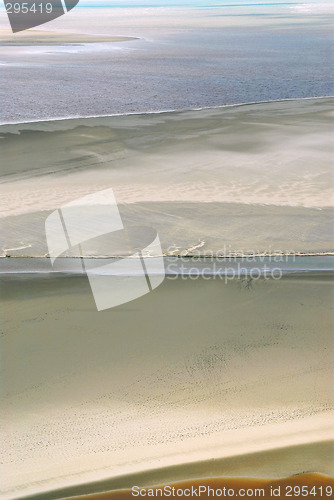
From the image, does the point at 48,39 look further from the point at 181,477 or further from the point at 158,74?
the point at 181,477

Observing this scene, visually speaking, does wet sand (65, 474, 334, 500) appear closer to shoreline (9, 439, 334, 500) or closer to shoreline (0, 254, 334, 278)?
shoreline (9, 439, 334, 500)

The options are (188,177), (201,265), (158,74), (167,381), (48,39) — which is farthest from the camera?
(48,39)

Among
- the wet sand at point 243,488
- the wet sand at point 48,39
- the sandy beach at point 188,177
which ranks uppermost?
the wet sand at point 243,488

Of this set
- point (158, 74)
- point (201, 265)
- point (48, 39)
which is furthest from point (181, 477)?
point (48, 39)

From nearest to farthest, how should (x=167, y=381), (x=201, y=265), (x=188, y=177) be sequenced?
(x=167, y=381) < (x=201, y=265) < (x=188, y=177)

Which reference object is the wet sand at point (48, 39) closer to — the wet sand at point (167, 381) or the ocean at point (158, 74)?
the ocean at point (158, 74)

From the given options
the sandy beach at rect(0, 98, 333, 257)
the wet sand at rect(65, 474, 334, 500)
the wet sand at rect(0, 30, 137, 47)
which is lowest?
the wet sand at rect(0, 30, 137, 47)

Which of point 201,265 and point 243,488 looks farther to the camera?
point 201,265

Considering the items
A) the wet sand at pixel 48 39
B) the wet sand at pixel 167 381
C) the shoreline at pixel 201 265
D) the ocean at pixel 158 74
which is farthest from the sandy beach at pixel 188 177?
the wet sand at pixel 48 39

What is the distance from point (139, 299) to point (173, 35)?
34493 millimetres

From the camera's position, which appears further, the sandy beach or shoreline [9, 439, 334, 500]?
the sandy beach

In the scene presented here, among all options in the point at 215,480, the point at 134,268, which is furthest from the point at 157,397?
the point at 134,268

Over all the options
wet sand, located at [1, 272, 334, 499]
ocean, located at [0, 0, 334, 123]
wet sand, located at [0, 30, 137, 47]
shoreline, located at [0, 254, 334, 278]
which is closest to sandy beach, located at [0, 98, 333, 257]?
shoreline, located at [0, 254, 334, 278]

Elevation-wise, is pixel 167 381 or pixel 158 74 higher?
pixel 167 381
